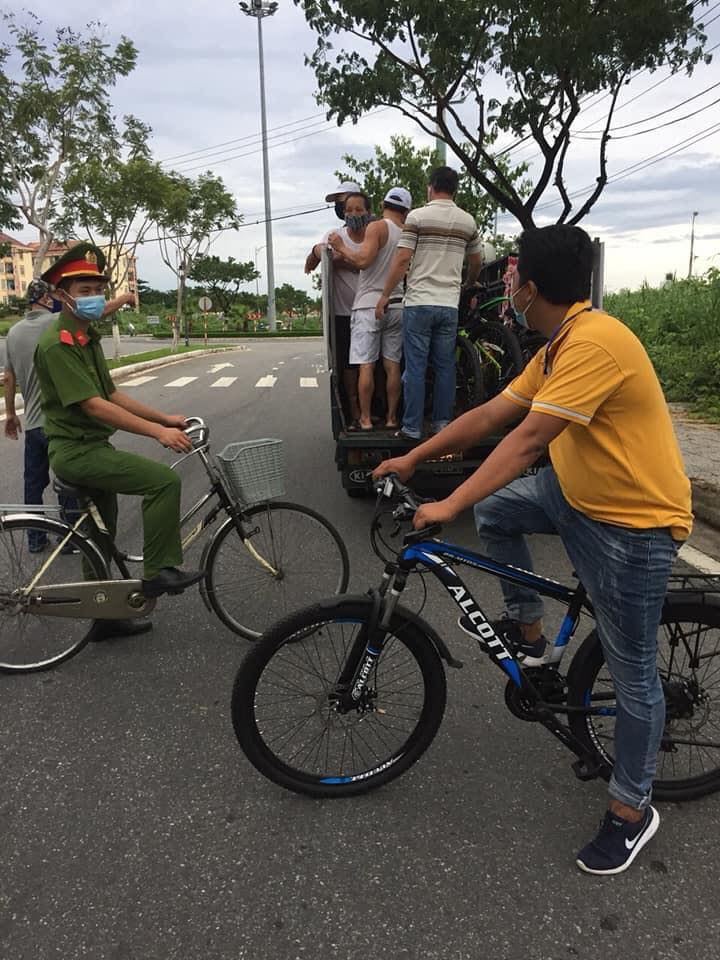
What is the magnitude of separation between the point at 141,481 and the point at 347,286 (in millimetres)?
3363

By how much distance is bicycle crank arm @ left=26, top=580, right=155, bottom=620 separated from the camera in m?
3.36

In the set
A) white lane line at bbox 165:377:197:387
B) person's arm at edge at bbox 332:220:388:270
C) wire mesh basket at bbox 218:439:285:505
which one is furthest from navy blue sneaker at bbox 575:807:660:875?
white lane line at bbox 165:377:197:387

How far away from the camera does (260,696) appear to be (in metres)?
2.46

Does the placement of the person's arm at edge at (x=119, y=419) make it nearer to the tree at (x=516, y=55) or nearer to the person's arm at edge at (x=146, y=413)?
the person's arm at edge at (x=146, y=413)

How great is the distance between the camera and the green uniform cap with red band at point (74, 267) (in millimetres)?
3289

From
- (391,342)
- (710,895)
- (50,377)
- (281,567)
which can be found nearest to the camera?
(710,895)

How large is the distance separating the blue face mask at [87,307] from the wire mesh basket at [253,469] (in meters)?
0.88

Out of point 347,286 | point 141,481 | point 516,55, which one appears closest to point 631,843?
point 141,481

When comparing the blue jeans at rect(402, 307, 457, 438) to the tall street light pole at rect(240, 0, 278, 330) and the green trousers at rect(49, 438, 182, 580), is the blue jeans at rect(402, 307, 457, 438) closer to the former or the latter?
the green trousers at rect(49, 438, 182, 580)

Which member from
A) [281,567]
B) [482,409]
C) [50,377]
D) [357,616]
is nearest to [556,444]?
[482,409]

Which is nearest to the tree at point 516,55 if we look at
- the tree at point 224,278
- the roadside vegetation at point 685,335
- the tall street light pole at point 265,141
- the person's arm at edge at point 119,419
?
the roadside vegetation at point 685,335

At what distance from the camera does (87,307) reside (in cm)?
326

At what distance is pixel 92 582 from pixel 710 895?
109 inches

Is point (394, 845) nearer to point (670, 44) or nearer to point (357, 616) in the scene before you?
point (357, 616)
